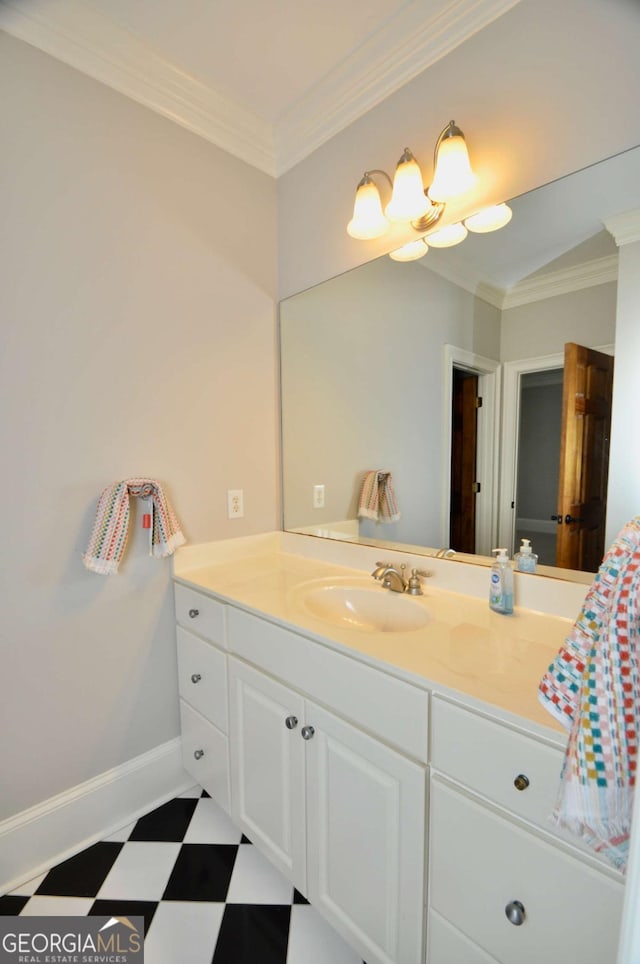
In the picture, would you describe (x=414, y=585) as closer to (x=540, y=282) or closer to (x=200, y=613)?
(x=200, y=613)

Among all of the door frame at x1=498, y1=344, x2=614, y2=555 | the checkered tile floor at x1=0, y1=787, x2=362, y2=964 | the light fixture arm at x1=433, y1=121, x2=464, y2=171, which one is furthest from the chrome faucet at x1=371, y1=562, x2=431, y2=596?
the light fixture arm at x1=433, y1=121, x2=464, y2=171

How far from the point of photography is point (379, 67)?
132cm

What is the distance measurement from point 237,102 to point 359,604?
1790 mm

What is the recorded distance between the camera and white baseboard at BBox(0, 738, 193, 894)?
123cm

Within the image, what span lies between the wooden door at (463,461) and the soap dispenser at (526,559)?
146 millimetres

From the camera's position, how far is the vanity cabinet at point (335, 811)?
87 centimetres

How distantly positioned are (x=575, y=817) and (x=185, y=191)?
190 cm

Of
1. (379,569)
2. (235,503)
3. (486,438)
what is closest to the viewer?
(486,438)

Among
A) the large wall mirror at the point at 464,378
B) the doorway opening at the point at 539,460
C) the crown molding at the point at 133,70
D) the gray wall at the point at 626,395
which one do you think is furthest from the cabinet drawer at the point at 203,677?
the crown molding at the point at 133,70

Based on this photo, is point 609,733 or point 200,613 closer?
point 609,733

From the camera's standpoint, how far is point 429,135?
125cm

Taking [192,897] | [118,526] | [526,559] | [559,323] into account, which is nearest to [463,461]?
[526,559]

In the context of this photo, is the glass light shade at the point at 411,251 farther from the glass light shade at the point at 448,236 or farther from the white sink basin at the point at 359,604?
the white sink basin at the point at 359,604

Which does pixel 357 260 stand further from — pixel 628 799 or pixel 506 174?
pixel 628 799
